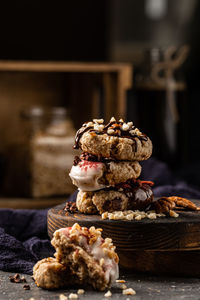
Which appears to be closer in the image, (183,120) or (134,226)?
(134,226)

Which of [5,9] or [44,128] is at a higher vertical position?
[5,9]

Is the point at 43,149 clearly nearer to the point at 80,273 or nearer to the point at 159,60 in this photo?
the point at 159,60

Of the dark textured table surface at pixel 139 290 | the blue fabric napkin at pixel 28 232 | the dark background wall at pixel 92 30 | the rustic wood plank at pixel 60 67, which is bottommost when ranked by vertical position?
the dark textured table surface at pixel 139 290

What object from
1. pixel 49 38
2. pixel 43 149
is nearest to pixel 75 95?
pixel 49 38

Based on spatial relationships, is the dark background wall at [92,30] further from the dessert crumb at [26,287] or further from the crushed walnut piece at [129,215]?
the dessert crumb at [26,287]

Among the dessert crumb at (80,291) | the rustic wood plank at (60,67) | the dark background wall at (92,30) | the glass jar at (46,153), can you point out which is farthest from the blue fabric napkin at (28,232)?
the dark background wall at (92,30)
